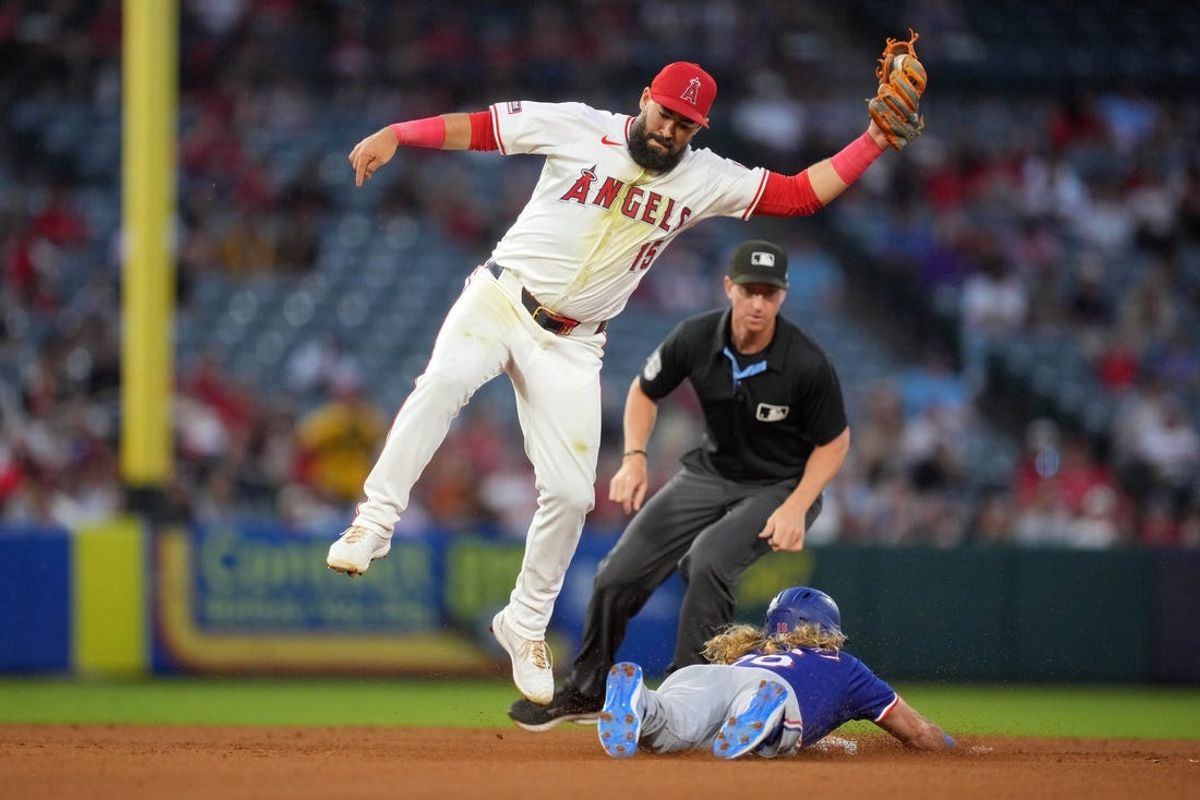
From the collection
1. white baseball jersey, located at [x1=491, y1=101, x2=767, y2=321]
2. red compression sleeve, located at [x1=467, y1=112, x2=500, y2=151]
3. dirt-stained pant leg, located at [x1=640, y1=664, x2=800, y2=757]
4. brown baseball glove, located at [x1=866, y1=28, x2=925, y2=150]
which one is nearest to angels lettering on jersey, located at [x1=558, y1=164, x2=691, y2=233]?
white baseball jersey, located at [x1=491, y1=101, x2=767, y2=321]

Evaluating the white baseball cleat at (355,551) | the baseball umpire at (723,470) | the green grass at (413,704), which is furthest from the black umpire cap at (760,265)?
the green grass at (413,704)

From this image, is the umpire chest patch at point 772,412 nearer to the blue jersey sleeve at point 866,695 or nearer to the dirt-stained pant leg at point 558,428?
the dirt-stained pant leg at point 558,428

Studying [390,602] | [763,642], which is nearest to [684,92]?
[763,642]

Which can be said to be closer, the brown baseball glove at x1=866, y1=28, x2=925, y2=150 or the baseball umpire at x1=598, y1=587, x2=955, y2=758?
the baseball umpire at x1=598, y1=587, x2=955, y2=758

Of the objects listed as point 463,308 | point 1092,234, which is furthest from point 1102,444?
point 463,308

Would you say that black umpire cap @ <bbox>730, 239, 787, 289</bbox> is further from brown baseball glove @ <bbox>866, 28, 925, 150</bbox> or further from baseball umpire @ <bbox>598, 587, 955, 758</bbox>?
baseball umpire @ <bbox>598, 587, 955, 758</bbox>

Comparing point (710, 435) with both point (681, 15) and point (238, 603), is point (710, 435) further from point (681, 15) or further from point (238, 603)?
point (681, 15)
